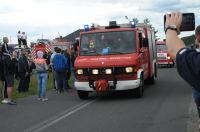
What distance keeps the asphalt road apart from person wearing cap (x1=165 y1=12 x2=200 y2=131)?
5980 mm

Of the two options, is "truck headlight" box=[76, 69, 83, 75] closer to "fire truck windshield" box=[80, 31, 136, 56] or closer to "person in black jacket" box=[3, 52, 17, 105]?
"fire truck windshield" box=[80, 31, 136, 56]

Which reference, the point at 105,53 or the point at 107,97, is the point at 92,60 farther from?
the point at 107,97

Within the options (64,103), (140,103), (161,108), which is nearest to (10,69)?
(64,103)

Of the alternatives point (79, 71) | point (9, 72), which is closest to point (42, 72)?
point (9, 72)

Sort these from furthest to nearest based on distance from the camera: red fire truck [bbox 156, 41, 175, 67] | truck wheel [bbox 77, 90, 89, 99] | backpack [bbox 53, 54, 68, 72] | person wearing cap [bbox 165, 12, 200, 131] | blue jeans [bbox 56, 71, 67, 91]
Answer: red fire truck [bbox 156, 41, 175, 67]
blue jeans [bbox 56, 71, 67, 91]
backpack [bbox 53, 54, 68, 72]
truck wheel [bbox 77, 90, 89, 99]
person wearing cap [bbox 165, 12, 200, 131]

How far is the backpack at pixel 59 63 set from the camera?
1812 cm

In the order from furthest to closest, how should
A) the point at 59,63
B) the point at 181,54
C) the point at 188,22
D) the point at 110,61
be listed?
the point at 59,63, the point at 110,61, the point at 188,22, the point at 181,54

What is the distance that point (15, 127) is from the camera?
33.0ft

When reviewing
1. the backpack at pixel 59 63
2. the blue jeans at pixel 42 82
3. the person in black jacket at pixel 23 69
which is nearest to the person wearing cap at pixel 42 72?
the blue jeans at pixel 42 82

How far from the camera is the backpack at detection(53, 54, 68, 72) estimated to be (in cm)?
1812

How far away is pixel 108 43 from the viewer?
15484 mm

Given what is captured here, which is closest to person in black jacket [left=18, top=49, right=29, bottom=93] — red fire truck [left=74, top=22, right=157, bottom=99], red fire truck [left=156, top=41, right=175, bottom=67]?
red fire truck [left=74, top=22, right=157, bottom=99]

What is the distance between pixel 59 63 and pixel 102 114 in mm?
6926

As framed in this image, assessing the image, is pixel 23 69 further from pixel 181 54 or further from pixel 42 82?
pixel 181 54
